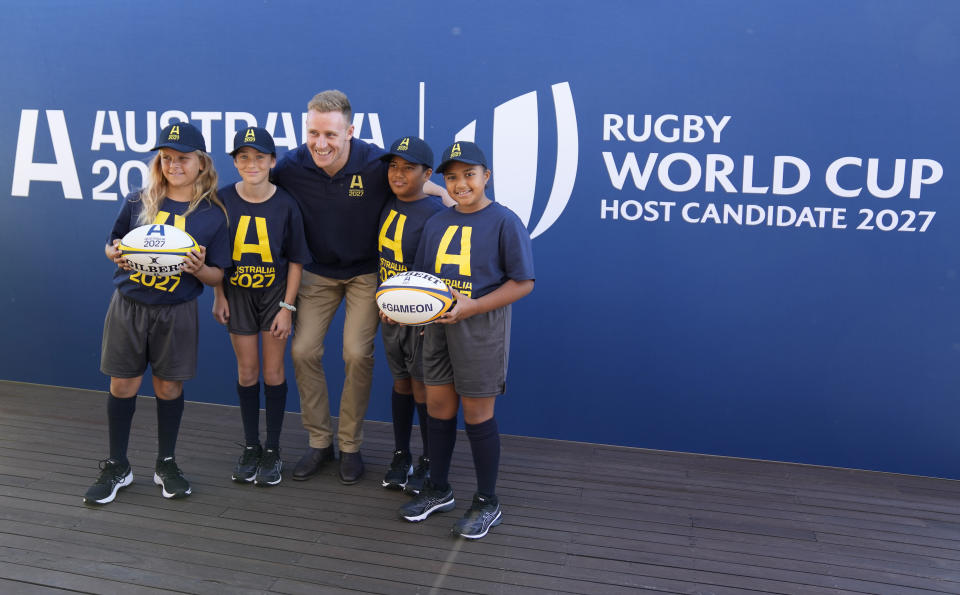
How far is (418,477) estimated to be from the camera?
2.92 metres

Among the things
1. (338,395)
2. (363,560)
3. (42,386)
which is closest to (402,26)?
(338,395)

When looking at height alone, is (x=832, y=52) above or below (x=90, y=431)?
above

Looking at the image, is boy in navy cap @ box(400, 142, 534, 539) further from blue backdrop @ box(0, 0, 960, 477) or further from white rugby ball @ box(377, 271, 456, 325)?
blue backdrop @ box(0, 0, 960, 477)

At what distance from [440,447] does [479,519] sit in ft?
0.90

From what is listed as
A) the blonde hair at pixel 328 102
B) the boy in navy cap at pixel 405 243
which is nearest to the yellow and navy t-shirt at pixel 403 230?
the boy in navy cap at pixel 405 243

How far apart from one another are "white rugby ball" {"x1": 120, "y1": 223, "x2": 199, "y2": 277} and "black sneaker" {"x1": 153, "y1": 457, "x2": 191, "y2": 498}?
0.74 m

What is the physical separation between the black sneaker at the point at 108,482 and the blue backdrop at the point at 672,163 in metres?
1.09

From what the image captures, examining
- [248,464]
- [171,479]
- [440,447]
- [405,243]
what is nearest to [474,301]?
[405,243]

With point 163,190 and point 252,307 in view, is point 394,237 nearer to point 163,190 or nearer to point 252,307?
point 252,307

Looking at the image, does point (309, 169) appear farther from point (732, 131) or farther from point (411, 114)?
point (732, 131)

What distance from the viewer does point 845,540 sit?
2.58 metres

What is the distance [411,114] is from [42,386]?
7.85 feet

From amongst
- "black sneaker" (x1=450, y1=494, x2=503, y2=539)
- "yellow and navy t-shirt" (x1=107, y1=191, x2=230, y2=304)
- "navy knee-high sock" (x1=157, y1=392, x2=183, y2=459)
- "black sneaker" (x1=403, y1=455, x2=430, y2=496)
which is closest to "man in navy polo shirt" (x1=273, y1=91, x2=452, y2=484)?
"black sneaker" (x1=403, y1=455, x2=430, y2=496)

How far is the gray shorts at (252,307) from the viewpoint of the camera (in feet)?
9.29
